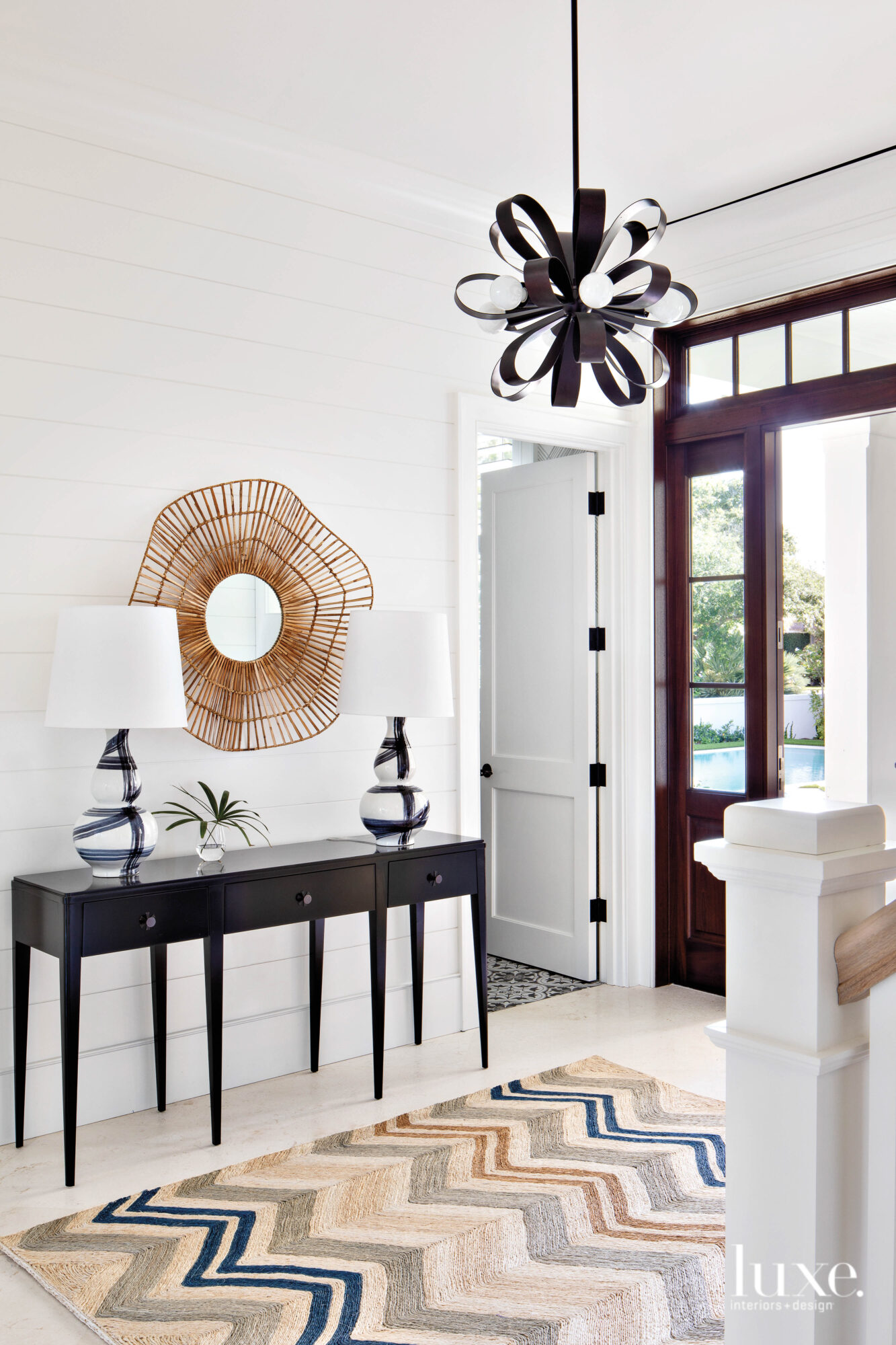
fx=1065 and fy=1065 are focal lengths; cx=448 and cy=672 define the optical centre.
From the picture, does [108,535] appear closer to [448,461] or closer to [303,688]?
[303,688]

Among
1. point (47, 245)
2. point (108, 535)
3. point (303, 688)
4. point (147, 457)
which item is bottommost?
point (303, 688)

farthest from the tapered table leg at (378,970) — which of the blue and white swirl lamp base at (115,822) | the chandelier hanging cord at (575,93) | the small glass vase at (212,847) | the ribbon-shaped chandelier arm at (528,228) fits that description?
the chandelier hanging cord at (575,93)

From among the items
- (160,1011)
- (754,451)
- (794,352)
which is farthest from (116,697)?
(794,352)

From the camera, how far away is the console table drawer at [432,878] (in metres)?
3.29

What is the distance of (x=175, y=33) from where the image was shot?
2811 millimetres

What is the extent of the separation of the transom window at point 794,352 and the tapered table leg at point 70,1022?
3.07 meters

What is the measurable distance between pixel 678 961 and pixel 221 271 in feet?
10.4

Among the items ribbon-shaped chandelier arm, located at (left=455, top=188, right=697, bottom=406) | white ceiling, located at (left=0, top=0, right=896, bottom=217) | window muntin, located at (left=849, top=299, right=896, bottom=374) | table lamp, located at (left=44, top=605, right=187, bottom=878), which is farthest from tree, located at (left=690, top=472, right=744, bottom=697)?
table lamp, located at (left=44, top=605, right=187, bottom=878)

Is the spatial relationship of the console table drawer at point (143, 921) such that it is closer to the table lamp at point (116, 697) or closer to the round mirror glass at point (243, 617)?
the table lamp at point (116, 697)

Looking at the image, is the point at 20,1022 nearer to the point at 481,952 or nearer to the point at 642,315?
the point at 481,952

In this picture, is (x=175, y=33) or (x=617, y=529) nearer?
(x=175, y=33)

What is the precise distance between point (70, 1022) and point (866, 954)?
221 centimetres

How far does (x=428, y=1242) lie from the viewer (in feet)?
7.79

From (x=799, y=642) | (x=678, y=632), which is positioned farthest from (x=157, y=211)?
(x=799, y=642)
